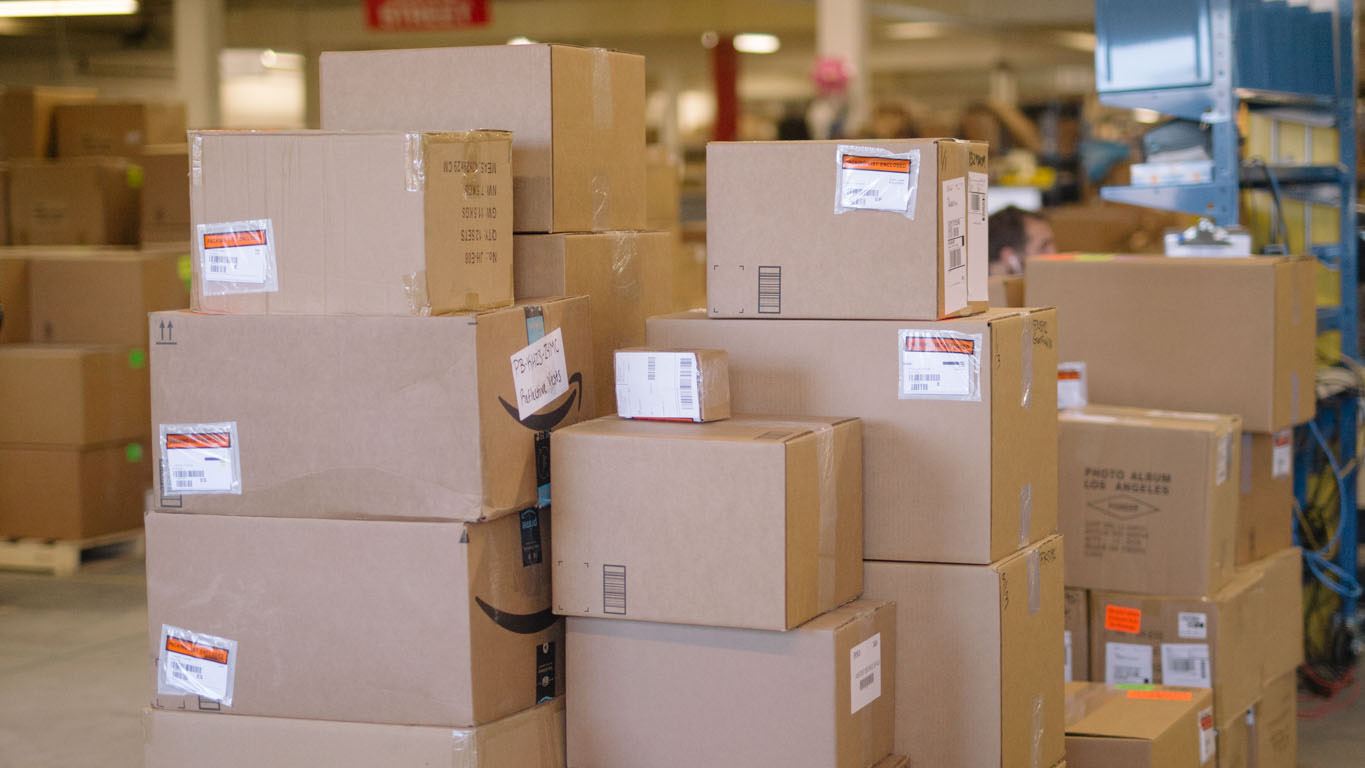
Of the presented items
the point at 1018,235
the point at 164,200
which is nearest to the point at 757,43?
the point at 164,200

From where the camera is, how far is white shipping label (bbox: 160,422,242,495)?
204 centimetres

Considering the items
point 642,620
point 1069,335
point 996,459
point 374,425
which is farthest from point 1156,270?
point 374,425

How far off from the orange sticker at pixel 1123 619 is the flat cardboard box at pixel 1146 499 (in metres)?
0.04

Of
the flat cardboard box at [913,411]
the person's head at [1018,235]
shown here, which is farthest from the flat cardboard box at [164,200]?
the flat cardboard box at [913,411]

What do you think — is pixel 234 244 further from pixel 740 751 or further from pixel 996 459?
pixel 996 459

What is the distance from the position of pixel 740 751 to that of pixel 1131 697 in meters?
1.07

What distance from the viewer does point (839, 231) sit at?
2119 millimetres

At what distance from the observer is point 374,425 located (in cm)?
197

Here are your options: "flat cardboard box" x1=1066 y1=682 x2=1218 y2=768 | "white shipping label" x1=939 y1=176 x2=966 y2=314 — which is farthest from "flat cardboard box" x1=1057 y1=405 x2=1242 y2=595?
"white shipping label" x1=939 y1=176 x2=966 y2=314

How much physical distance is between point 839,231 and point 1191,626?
1.26 m

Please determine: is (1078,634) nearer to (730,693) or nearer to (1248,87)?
(730,693)

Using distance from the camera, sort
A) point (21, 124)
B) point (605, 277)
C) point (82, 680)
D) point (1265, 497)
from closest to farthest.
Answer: point (605, 277), point (1265, 497), point (82, 680), point (21, 124)

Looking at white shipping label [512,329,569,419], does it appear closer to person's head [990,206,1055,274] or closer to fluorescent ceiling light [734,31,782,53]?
person's head [990,206,1055,274]

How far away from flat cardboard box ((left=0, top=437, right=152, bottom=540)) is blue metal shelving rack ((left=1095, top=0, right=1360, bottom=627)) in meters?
3.43
